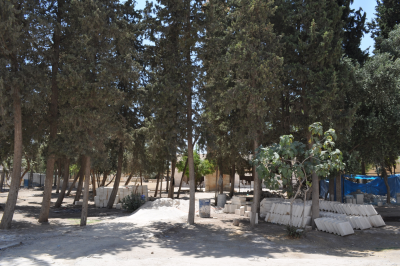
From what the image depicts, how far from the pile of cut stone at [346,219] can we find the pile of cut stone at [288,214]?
66cm

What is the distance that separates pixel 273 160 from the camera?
11.6 m

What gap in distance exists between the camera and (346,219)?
15.0m

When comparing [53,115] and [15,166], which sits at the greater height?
[53,115]

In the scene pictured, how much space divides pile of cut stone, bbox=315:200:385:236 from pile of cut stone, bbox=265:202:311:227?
66 cm

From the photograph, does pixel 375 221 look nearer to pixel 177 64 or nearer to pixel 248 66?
pixel 248 66

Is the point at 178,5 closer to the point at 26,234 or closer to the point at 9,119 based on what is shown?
the point at 9,119

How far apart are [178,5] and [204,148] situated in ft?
22.6

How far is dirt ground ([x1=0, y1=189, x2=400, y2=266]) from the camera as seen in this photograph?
30.2 ft

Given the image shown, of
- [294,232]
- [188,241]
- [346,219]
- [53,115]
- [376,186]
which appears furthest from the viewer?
[376,186]

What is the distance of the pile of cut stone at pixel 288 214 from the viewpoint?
49.3ft

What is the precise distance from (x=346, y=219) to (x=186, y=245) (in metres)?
8.07

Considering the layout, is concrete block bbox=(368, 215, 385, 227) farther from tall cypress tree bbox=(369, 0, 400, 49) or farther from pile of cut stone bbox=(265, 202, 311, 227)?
tall cypress tree bbox=(369, 0, 400, 49)

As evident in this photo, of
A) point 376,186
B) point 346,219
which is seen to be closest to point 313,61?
point 346,219

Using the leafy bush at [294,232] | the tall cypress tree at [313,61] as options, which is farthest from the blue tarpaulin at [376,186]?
the leafy bush at [294,232]
